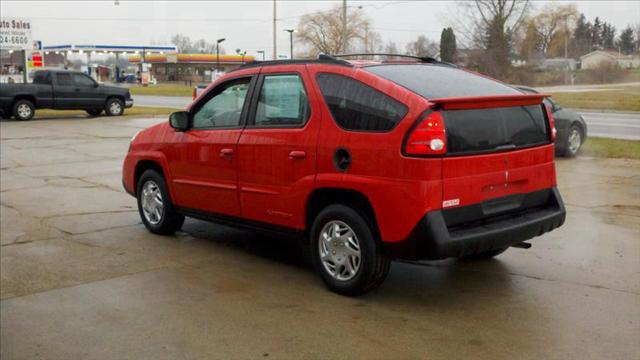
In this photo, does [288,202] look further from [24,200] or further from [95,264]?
[24,200]

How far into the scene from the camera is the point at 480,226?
4.72m

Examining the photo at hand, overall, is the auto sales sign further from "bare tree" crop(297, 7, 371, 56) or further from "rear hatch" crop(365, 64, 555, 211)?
"rear hatch" crop(365, 64, 555, 211)

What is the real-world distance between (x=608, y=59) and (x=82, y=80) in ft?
70.3

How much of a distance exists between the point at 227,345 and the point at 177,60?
8309cm

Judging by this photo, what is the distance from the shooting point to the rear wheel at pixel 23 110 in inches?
949

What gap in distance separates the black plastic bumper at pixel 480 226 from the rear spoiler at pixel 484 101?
684 millimetres

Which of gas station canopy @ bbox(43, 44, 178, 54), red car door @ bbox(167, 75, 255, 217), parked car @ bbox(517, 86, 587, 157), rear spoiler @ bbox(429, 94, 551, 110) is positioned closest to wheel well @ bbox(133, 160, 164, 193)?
red car door @ bbox(167, 75, 255, 217)

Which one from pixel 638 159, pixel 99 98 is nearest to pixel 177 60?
pixel 99 98

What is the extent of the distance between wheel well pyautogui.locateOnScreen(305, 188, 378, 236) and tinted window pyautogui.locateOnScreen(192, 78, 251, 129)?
4.00 ft

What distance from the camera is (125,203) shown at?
350 inches

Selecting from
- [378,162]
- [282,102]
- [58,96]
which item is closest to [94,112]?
[58,96]

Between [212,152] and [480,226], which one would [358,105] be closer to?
[480,226]

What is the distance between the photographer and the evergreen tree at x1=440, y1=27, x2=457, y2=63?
10.6m

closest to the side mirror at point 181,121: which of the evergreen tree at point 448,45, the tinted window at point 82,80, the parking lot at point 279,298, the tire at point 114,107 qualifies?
the parking lot at point 279,298
